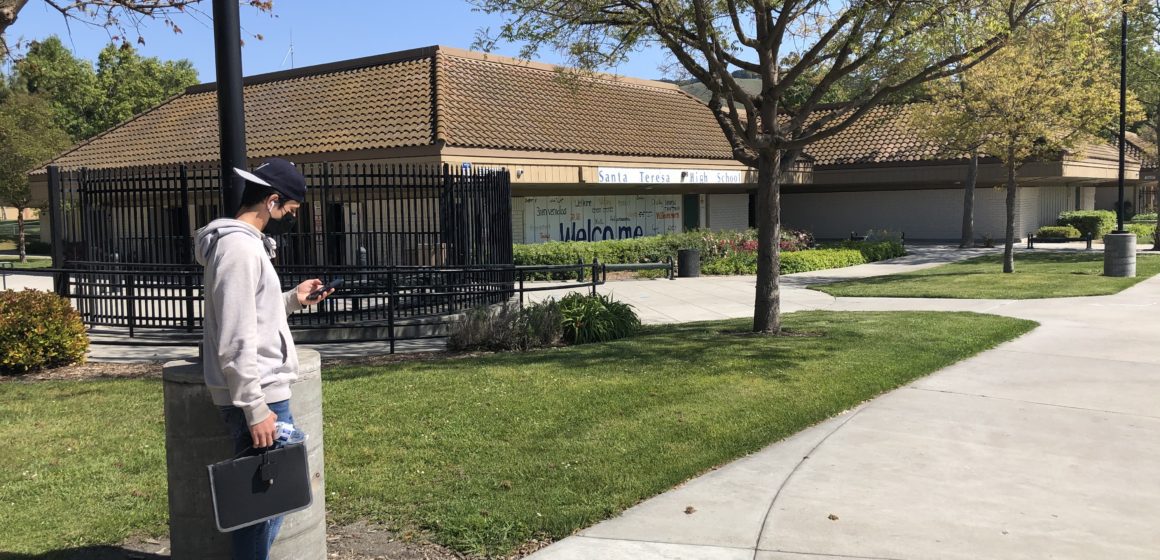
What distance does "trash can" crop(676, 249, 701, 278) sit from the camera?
880 inches

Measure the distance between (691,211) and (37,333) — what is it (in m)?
24.9

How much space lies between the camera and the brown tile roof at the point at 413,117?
73.0ft

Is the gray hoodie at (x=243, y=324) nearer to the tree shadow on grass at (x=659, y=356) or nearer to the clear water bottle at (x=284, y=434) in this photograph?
the clear water bottle at (x=284, y=434)

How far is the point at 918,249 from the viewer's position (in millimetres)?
31672

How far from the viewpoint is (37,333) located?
9.56 meters

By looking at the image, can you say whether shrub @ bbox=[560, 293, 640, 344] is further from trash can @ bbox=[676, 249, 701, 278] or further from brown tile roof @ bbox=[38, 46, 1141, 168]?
trash can @ bbox=[676, 249, 701, 278]

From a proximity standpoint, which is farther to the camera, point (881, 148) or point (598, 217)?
point (881, 148)

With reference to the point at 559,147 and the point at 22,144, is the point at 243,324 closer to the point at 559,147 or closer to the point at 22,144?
the point at 559,147

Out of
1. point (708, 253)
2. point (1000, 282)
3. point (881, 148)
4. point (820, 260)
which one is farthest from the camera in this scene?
point (881, 148)

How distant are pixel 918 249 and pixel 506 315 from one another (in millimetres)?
24282

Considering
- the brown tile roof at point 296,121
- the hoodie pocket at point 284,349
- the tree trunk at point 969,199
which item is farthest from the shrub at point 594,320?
the tree trunk at point 969,199

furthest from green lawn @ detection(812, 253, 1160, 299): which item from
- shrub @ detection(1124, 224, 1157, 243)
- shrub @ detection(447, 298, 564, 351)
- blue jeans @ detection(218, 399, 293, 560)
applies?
blue jeans @ detection(218, 399, 293, 560)

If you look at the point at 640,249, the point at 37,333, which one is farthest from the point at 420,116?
the point at 37,333

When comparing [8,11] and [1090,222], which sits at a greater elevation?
[8,11]
